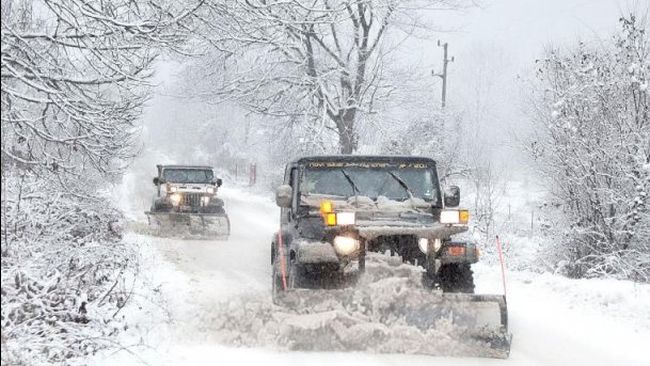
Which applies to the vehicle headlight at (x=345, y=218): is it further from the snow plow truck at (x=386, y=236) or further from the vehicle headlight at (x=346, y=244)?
the vehicle headlight at (x=346, y=244)

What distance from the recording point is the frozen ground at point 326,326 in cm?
625

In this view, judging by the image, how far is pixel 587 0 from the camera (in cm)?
12469

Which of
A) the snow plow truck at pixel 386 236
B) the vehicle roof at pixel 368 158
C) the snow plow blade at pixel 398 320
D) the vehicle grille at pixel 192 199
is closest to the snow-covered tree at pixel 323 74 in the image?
the vehicle grille at pixel 192 199

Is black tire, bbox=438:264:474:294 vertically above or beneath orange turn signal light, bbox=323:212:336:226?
beneath

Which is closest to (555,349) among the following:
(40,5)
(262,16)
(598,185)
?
(262,16)

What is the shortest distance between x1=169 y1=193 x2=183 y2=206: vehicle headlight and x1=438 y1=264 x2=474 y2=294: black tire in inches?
448

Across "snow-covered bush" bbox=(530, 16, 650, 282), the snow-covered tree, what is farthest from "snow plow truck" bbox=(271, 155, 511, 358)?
the snow-covered tree

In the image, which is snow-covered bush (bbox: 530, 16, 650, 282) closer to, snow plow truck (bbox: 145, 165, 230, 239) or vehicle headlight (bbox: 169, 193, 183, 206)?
snow plow truck (bbox: 145, 165, 230, 239)

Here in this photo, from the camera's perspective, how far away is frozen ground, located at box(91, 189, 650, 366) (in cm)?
625

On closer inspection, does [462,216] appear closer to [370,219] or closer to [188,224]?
[370,219]

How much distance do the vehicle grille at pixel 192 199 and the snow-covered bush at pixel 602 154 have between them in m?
8.36

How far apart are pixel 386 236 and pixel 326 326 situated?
3.76 feet

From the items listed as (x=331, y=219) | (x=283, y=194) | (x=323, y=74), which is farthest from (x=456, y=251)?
(x=323, y=74)

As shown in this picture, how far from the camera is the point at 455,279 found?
7.30 metres
